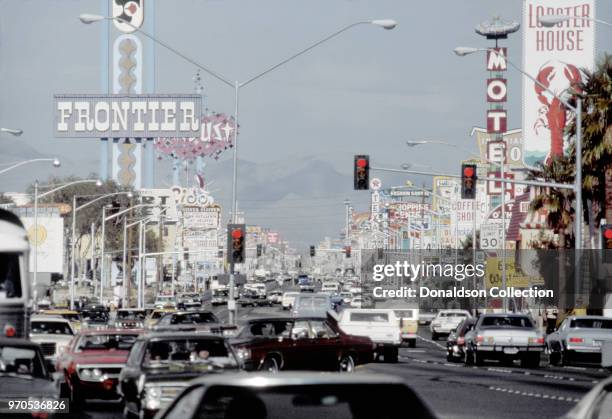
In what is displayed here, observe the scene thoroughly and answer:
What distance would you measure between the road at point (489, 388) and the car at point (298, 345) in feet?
5.62

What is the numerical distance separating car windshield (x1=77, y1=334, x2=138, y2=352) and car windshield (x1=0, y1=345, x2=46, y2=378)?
7.20 m

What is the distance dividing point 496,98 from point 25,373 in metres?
99.5

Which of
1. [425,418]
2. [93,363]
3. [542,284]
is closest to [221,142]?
[542,284]

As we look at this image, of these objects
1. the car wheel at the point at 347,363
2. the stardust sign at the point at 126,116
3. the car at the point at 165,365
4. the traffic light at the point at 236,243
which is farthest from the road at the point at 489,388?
the stardust sign at the point at 126,116

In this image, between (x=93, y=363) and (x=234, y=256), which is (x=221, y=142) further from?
(x=93, y=363)

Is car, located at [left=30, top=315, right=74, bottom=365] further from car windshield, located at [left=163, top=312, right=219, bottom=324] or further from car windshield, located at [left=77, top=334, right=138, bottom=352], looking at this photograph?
car windshield, located at [left=163, top=312, right=219, bottom=324]

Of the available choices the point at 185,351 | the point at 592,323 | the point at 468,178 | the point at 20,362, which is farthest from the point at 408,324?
the point at 20,362

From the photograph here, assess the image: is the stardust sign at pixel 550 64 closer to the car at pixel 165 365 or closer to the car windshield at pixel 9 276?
the car windshield at pixel 9 276

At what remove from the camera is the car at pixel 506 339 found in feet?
134

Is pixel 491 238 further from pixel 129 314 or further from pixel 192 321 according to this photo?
pixel 192 321

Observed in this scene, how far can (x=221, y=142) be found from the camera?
6649 inches

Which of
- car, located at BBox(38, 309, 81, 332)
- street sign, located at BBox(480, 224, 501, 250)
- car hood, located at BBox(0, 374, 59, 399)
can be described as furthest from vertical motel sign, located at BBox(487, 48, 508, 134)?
car hood, located at BBox(0, 374, 59, 399)

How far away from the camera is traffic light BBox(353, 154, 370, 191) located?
47.7m

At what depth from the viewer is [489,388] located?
30.8 m
